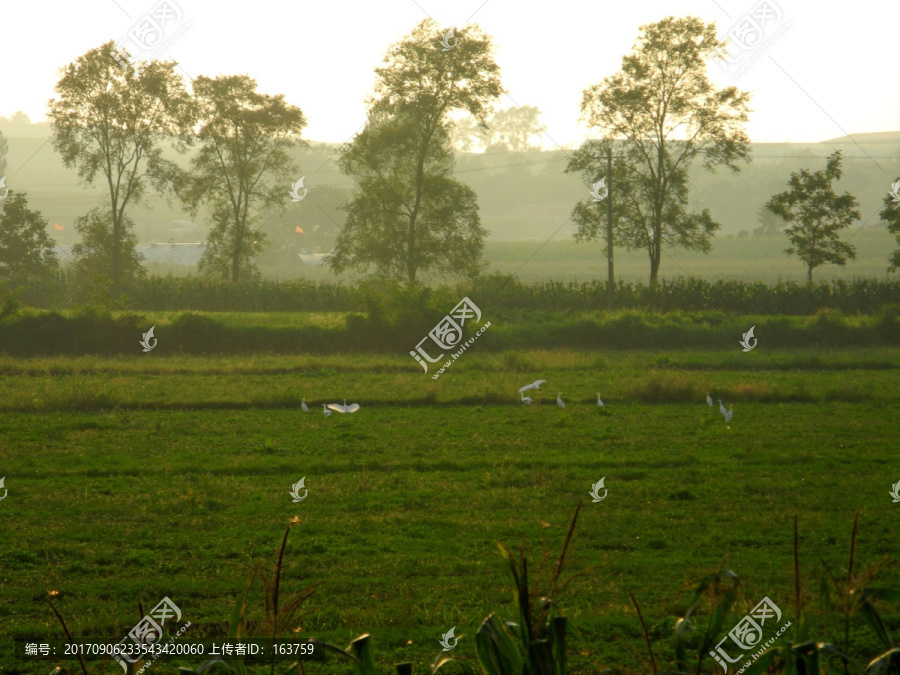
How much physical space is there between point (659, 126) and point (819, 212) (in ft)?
32.5

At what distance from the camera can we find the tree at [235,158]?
4612 centimetres

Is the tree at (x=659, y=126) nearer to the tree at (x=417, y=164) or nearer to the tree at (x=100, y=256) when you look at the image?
the tree at (x=417, y=164)

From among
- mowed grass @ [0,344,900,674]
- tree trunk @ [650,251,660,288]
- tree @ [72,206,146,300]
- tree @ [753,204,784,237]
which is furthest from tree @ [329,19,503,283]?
tree @ [753,204,784,237]

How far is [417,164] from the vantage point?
1715 inches

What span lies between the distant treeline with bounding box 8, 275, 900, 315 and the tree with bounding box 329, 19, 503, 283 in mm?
3382

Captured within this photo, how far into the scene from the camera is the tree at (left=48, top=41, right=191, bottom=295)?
45094 mm

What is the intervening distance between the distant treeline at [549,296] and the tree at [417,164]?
3.38 metres

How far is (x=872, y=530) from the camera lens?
31.7 ft

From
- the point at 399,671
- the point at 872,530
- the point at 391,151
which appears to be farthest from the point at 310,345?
the point at 399,671

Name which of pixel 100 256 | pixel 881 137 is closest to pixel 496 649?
pixel 100 256

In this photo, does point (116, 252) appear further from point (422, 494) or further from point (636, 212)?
point (422, 494)

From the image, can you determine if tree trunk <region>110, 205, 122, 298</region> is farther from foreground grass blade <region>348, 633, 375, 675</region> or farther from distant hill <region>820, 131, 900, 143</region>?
distant hill <region>820, 131, 900, 143</region>

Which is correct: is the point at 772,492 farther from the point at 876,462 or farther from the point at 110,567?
the point at 110,567

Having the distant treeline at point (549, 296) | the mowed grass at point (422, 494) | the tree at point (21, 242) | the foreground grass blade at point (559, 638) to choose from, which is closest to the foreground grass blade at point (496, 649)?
the foreground grass blade at point (559, 638)
